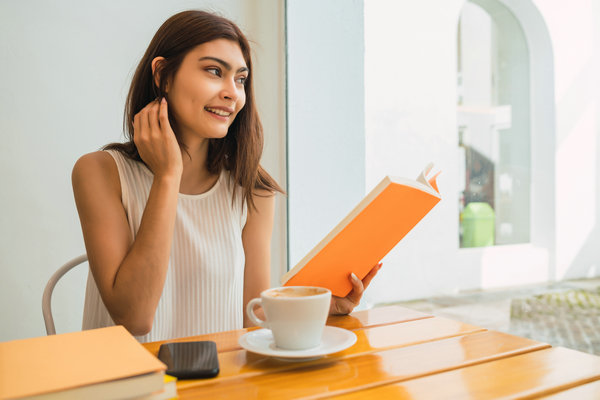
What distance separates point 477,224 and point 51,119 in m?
1.54

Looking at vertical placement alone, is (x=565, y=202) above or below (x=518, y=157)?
below

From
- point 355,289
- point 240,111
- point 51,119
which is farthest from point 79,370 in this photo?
point 51,119

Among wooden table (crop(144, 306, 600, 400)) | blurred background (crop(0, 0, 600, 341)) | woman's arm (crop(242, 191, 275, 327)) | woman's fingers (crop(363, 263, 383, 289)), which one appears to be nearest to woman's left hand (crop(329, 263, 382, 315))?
woman's fingers (crop(363, 263, 383, 289))

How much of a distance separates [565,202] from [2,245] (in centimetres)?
181

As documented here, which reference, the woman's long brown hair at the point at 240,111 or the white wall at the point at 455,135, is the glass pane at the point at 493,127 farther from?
the woman's long brown hair at the point at 240,111

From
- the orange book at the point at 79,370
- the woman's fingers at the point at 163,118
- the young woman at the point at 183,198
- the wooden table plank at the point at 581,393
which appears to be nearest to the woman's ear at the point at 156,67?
the young woman at the point at 183,198

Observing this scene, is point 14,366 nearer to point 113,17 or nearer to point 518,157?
point 518,157

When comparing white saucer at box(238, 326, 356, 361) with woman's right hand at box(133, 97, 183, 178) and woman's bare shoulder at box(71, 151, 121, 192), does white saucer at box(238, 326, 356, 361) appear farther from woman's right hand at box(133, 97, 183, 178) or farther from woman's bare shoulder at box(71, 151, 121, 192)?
woman's bare shoulder at box(71, 151, 121, 192)

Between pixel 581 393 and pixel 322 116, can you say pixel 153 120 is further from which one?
pixel 322 116

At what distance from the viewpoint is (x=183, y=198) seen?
1.25m

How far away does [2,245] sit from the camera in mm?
1829

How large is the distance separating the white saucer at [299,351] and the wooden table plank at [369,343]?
0.05 ft

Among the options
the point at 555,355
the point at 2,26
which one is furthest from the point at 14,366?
the point at 2,26

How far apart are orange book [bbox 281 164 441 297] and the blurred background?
0.67 meters
